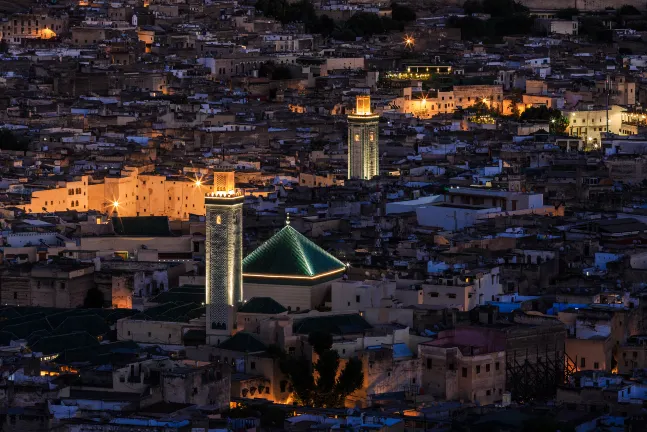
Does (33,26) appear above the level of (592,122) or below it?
above

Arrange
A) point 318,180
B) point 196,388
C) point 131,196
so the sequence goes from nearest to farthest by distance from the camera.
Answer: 1. point 196,388
2. point 131,196
3. point 318,180

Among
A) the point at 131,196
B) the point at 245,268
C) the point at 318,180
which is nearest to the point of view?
the point at 245,268

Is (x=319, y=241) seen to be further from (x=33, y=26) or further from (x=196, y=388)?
(x=33, y=26)

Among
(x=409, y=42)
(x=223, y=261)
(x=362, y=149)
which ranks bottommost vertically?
(x=409, y=42)

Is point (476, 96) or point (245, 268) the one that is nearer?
point (245, 268)

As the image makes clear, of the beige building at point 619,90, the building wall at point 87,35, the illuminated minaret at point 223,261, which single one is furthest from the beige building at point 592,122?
the illuminated minaret at point 223,261

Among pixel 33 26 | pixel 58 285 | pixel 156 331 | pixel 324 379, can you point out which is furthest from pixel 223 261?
pixel 33 26

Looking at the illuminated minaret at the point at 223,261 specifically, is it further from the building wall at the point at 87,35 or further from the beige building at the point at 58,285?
the building wall at the point at 87,35
